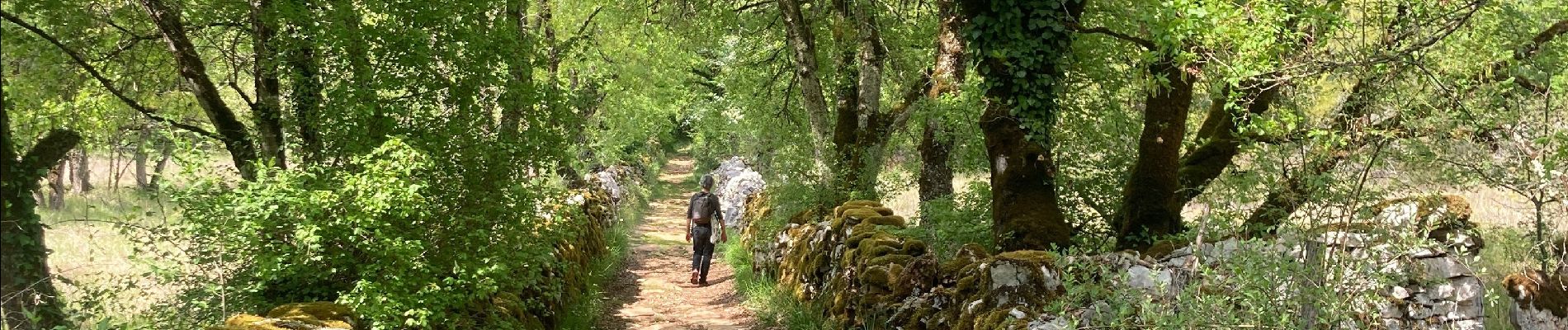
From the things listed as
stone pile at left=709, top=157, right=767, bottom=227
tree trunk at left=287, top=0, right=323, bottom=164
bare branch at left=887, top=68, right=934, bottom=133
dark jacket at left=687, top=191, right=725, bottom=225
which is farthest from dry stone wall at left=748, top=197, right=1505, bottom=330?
stone pile at left=709, top=157, right=767, bottom=227

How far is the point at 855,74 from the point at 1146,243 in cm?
635

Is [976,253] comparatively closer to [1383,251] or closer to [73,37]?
[1383,251]

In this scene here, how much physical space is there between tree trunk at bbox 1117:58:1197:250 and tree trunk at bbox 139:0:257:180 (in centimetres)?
675

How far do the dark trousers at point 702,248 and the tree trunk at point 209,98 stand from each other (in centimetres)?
673

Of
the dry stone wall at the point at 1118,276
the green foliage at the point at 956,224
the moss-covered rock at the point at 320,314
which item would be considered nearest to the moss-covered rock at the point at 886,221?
the dry stone wall at the point at 1118,276

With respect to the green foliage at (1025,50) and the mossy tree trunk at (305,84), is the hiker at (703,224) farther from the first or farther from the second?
the mossy tree trunk at (305,84)

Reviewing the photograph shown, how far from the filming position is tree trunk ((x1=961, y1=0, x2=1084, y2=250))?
307 inches

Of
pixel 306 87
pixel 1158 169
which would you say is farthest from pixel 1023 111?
pixel 306 87

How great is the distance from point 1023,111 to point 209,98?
19.8 ft

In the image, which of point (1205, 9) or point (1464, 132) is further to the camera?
point (1205, 9)

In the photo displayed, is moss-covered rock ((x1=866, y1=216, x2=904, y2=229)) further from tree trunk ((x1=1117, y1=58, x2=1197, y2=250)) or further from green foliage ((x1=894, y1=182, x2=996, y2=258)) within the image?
tree trunk ((x1=1117, y1=58, x2=1197, y2=250))

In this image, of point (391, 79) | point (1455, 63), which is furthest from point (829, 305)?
point (1455, 63)

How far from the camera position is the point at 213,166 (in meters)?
5.92

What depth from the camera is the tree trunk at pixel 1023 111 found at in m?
7.80
